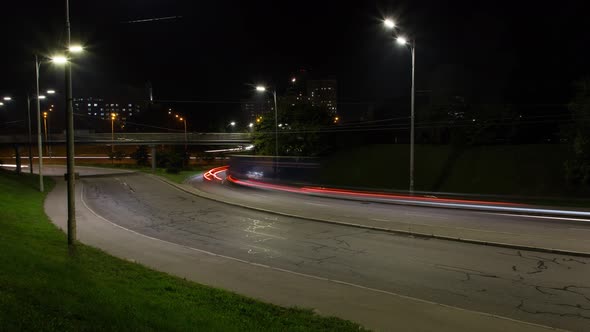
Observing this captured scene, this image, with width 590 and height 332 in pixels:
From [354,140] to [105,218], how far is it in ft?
Result: 105

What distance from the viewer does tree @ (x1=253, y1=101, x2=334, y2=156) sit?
48156mm

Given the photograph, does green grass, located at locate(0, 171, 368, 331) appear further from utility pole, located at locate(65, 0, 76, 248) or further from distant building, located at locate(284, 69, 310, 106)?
distant building, located at locate(284, 69, 310, 106)

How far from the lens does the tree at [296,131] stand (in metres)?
48.2

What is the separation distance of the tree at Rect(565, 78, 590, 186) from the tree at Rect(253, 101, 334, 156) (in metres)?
25.4

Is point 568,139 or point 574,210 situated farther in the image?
point 568,139

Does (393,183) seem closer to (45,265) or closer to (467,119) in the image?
(467,119)

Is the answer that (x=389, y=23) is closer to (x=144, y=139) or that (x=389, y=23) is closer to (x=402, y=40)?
(x=402, y=40)

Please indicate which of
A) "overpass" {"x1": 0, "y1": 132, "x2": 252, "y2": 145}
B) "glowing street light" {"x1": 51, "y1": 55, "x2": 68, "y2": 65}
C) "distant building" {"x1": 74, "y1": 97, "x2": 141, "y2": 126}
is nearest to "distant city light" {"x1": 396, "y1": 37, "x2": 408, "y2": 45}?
"glowing street light" {"x1": 51, "y1": 55, "x2": 68, "y2": 65}

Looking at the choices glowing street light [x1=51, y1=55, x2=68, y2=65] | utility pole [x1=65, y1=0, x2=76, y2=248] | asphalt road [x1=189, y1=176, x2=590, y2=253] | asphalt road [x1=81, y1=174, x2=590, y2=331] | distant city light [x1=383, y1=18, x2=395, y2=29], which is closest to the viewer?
asphalt road [x1=81, y1=174, x2=590, y2=331]

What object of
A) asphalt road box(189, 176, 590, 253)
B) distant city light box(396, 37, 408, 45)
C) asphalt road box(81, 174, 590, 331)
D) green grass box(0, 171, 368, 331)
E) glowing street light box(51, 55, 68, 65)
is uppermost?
distant city light box(396, 37, 408, 45)

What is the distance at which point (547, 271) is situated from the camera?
11.2 metres

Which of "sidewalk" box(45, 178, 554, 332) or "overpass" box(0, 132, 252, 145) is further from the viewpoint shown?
"overpass" box(0, 132, 252, 145)

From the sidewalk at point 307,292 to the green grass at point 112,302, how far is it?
895mm

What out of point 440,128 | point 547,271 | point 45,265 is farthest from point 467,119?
point 45,265
